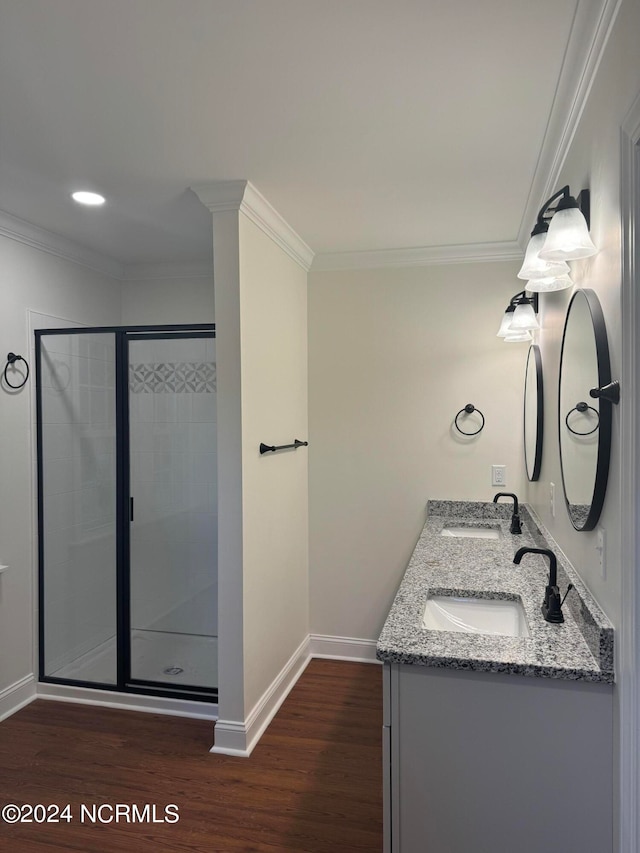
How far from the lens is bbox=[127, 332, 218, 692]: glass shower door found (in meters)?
3.15

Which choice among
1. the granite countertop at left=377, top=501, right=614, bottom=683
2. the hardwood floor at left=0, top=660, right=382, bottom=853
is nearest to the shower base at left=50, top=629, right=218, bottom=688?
the hardwood floor at left=0, top=660, right=382, bottom=853

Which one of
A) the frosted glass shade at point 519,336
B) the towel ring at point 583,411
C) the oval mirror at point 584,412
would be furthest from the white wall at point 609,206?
the frosted glass shade at point 519,336

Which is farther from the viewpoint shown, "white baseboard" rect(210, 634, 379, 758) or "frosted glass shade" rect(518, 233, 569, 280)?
"white baseboard" rect(210, 634, 379, 758)

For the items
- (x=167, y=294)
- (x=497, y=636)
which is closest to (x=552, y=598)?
(x=497, y=636)

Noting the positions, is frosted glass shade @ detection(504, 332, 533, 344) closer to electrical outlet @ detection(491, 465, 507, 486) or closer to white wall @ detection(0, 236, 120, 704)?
electrical outlet @ detection(491, 465, 507, 486)

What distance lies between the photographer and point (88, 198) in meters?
2.84

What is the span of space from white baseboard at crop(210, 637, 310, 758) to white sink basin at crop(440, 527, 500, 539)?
1.19 m

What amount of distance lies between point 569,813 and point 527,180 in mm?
2351

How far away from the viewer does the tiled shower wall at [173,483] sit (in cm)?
315

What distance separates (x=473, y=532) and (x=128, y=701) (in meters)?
2.10

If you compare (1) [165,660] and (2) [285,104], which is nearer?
(2) [285,104]

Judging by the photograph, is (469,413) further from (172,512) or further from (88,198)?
(88,198)

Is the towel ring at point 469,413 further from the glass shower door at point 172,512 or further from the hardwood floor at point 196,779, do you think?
the hardwood floor at point 196,779

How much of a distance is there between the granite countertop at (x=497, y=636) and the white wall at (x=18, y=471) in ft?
6.90
